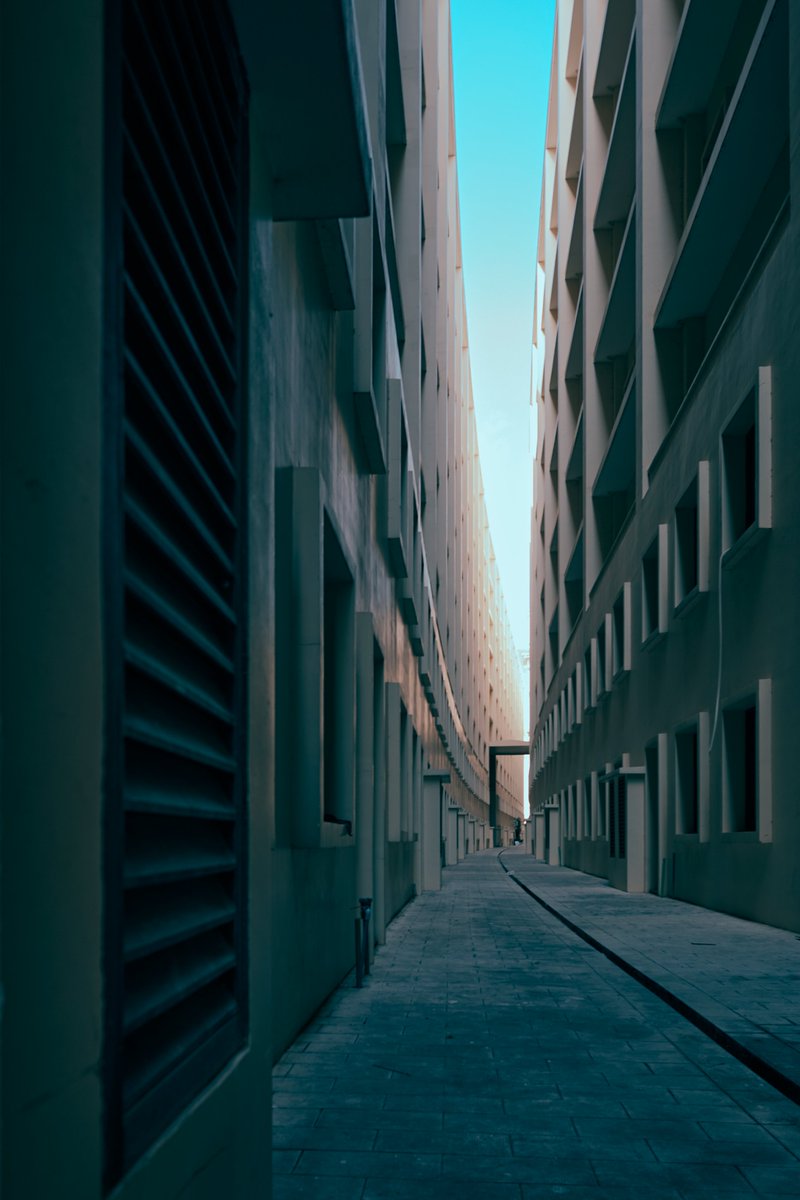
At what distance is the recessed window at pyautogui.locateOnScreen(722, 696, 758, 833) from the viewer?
50.1 ft

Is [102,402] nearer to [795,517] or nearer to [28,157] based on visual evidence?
[28,157]

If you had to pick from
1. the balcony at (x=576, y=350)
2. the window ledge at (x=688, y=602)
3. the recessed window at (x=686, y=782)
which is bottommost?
the recessed window at (x=686, y=782)

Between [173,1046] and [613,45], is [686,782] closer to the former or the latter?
[173,1046]

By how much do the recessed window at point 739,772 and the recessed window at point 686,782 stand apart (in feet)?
8.33

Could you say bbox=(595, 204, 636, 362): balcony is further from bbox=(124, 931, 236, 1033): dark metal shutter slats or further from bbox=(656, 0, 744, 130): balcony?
bbox=(124, 931, 236, 1033): dark metal shutter slats

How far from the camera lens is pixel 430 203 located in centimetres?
2680

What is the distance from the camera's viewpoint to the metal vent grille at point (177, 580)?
2.33m

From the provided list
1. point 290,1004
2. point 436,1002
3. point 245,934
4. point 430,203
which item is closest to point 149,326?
point 245,934

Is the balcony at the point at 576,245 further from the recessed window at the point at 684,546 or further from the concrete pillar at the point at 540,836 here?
the concrete pillar at the point at 540,836

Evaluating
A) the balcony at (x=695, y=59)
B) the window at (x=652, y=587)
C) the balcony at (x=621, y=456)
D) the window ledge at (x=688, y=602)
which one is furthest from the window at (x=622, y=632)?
the balcony at (x=695, y=59)

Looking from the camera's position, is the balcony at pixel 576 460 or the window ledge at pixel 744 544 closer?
the window ledge at pixel 744 544

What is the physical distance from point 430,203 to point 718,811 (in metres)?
16.5

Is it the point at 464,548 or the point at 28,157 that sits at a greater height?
the point at 464,548

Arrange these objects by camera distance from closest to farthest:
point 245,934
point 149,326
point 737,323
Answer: point 149,326
point 245,934
point 737,323
